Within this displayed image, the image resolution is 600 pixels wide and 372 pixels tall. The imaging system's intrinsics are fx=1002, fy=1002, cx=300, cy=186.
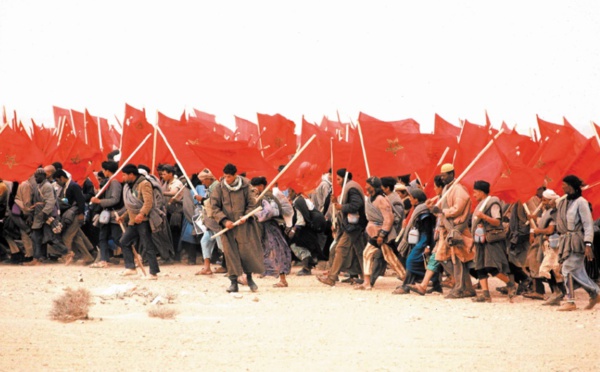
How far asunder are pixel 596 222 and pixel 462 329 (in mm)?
5153

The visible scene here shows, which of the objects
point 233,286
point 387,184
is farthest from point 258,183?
point 387,184

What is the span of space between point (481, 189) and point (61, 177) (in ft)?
28.3

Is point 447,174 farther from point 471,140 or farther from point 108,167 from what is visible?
point 108,167

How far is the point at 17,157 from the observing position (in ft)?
60.0

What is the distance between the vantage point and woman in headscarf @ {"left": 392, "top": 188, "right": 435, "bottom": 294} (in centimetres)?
1380

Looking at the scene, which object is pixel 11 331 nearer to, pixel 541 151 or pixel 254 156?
pixel 254 156

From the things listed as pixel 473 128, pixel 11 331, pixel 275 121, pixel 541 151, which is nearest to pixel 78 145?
pixel 275 121

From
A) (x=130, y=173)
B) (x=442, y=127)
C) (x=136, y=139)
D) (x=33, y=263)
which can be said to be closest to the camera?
(x=130, y=173)

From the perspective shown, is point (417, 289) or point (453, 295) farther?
point (417, 289)

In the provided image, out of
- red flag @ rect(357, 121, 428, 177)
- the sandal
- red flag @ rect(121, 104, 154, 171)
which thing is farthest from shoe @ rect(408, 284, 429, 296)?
red flag @ rect(121, 104, 154, 171)

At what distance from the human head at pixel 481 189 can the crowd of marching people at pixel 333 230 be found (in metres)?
0.02

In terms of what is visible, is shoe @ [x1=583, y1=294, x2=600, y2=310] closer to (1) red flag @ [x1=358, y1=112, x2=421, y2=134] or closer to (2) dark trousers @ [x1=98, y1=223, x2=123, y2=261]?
(1) red flag @ [x1=358, y1=112, x2=421, y2=134]

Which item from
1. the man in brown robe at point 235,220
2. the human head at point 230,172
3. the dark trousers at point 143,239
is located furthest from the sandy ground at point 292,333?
the human head at point 230,172

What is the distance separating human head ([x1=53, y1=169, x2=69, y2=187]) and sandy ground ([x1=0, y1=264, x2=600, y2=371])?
4498mm
